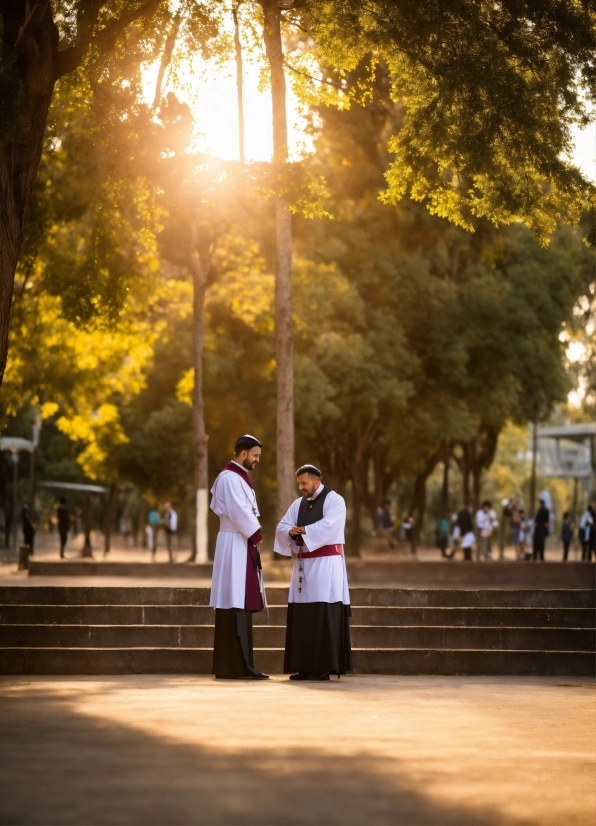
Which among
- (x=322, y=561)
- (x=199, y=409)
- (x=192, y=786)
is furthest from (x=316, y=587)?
(x=199, y=409)

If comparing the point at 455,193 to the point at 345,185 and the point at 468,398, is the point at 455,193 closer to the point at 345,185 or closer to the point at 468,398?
the point at 345,185

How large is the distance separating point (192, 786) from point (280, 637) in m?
8.27

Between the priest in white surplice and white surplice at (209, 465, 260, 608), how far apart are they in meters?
0.34

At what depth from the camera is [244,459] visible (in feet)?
45.0

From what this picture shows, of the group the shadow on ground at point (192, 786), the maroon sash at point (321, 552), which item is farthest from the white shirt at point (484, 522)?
the shadow on ground at point (192, 786)

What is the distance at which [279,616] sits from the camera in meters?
16.5

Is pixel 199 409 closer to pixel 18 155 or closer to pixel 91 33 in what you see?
pixel 91 33

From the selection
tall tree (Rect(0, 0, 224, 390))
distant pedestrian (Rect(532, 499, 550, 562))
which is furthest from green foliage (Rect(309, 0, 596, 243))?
distant pedestrian (Rect(532, 499, 550, 562))

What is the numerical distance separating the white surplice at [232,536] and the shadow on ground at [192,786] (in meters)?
4.73

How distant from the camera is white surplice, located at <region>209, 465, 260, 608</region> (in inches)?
538

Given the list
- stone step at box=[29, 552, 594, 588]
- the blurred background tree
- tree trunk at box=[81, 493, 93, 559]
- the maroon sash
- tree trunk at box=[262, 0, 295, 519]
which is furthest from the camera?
tree trunk at box=[81, 493, 93, 559]

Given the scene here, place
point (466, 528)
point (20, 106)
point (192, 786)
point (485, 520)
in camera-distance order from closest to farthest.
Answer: point (192, 786), point (20, 106), point (466, 528), point (485, 520)

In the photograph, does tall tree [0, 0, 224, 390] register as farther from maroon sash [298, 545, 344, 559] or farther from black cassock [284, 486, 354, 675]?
black cassock [284, 486, 354, 675]

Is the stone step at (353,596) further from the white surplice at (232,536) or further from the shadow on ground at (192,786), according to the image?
the shadow on ground at (192,786)
